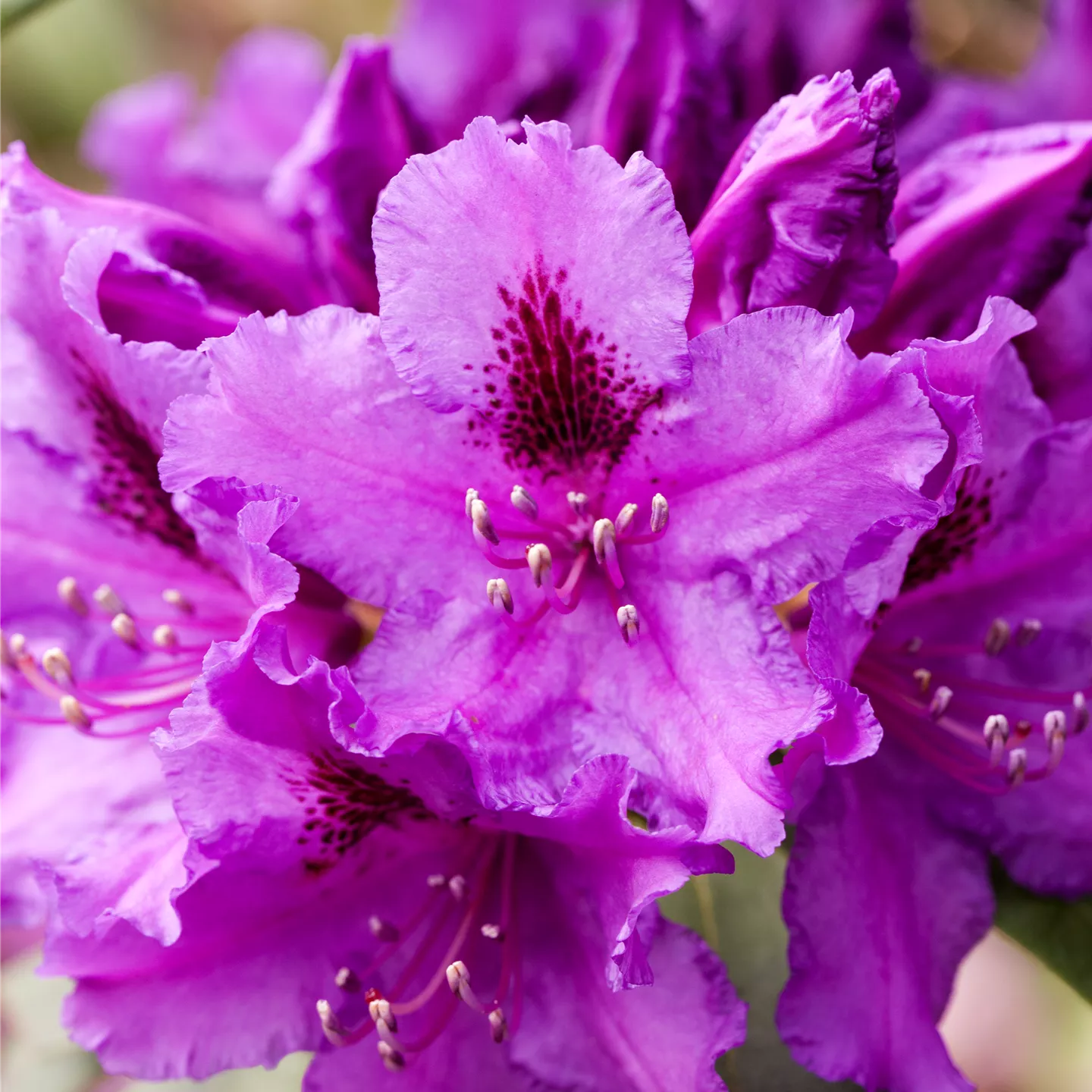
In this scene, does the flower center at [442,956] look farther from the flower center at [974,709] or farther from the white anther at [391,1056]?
the flower center at [974,709]

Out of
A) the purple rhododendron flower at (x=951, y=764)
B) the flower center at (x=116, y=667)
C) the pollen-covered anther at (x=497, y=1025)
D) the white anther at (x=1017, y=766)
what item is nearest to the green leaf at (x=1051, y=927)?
the purple rhododendron flower at (x=951, y=764)

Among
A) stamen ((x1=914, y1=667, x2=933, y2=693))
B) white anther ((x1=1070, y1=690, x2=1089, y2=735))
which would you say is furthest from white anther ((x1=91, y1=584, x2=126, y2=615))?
white anther ((x1=1070, y1=690, x2=1089, y2=735))

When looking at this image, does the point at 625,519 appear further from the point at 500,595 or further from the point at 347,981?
the point at 347,981

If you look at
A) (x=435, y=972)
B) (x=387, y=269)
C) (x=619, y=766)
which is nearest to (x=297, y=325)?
(x=387, y=269)

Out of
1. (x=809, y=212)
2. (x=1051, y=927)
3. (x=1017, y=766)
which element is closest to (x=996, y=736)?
(x=1017, y=766)

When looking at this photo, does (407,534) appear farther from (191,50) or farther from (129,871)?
(191,50)

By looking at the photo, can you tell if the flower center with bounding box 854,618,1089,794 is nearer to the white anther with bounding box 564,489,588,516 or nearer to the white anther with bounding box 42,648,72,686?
the white anther with bounding box 564,489,588,516
